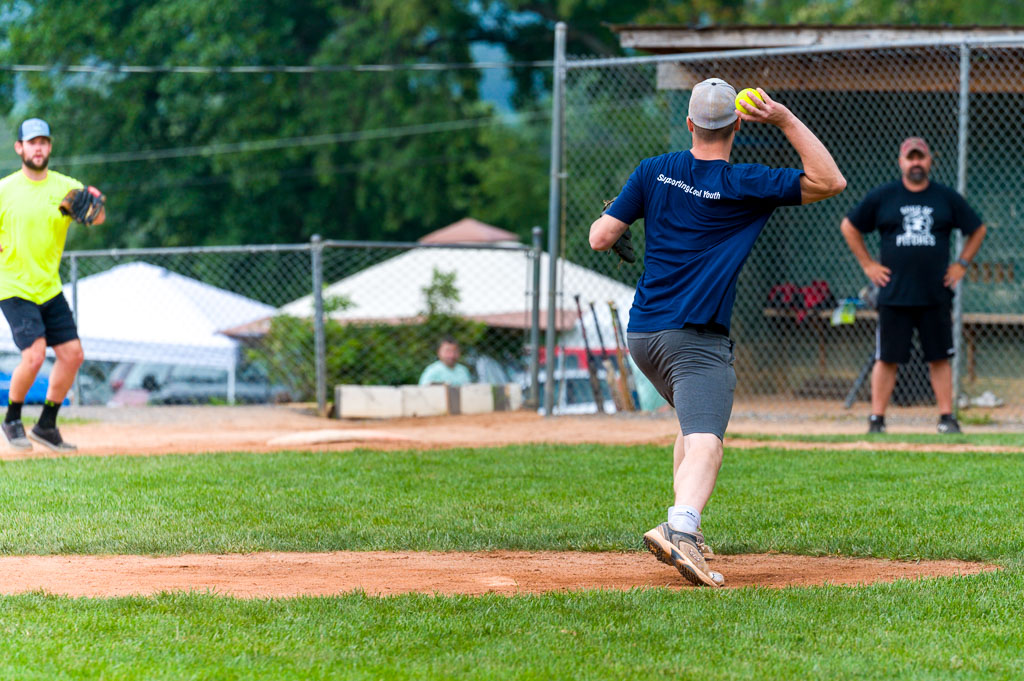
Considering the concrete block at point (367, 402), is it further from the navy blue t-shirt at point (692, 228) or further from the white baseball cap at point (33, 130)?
the navy blue t-shirt at point (692, 228)

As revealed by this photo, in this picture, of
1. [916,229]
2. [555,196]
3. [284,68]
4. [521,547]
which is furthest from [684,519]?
[284,68]

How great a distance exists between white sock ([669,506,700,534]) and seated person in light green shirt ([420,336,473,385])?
8022mm

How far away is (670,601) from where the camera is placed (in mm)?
4109

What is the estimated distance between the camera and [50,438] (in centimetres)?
831

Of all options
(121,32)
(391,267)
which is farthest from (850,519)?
(121,32)

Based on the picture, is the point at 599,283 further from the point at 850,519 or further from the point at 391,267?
the point at 850,519

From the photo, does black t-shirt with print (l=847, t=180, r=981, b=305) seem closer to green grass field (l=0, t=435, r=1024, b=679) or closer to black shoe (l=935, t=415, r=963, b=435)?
black shoe (l=935, t=415, r=963, b=435)

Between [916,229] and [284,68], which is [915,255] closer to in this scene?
[916,229]

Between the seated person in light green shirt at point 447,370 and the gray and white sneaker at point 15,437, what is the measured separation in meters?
4.80

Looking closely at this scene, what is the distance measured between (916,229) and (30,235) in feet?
19.8

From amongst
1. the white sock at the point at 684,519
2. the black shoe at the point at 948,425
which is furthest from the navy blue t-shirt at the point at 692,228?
the black shoe at the point at 948,425

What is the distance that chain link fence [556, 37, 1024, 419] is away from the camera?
1257cm

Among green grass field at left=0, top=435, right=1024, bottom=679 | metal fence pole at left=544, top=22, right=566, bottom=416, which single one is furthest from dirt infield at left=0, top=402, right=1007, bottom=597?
metal fence pole at left=544, top=22, right=566, bottom=416

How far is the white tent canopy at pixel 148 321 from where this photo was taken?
1858cm
